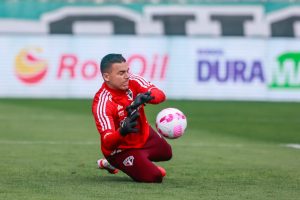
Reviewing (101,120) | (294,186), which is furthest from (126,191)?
(294,186)

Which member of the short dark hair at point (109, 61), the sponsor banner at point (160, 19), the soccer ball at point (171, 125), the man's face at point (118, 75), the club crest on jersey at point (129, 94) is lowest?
the sponsor banner at point (160, 19)

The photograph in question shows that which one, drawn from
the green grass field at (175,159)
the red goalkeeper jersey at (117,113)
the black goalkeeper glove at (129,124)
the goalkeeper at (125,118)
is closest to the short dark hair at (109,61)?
the goalkeeper at (125,118)

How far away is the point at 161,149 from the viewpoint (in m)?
11.2

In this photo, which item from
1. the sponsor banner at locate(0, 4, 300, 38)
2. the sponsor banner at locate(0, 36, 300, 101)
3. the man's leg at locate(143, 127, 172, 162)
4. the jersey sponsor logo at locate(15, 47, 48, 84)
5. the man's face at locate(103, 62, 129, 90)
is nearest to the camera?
the man's face at locate(103, 62, 129, 90)

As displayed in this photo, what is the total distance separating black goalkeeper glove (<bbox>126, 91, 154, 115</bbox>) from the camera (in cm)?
1023

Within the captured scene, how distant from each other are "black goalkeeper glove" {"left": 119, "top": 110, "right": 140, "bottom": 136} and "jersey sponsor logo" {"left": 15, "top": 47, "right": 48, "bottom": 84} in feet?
63.0

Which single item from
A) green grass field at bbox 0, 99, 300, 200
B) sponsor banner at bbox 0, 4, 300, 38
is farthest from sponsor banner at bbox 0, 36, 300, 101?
green grass field at bbox 0, 99, 300, 200

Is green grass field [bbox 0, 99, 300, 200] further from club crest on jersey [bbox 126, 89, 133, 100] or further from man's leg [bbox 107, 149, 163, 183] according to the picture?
club crest on jersey [bbox 126, 89, 133, 100]

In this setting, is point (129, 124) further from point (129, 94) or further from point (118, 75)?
point (129, 94)

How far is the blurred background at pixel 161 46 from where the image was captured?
2919 cm

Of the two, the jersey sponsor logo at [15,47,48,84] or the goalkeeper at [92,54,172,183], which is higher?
the goalkeeper at [92,54,172,183]

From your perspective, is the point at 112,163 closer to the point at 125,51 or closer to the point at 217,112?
the point at 217,112

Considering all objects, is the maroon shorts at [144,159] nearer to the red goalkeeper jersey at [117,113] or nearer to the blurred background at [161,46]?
the red goalkeeper jersey at [117,113]

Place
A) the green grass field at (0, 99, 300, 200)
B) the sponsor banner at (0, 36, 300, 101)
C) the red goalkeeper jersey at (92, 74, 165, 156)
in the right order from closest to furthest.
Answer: the green grass field at (0, 99, 300, 200) → the red goalkeeper jersey at (92, 74, 165, 156) → the sponsor banner at (0, 36, 300, 101)
